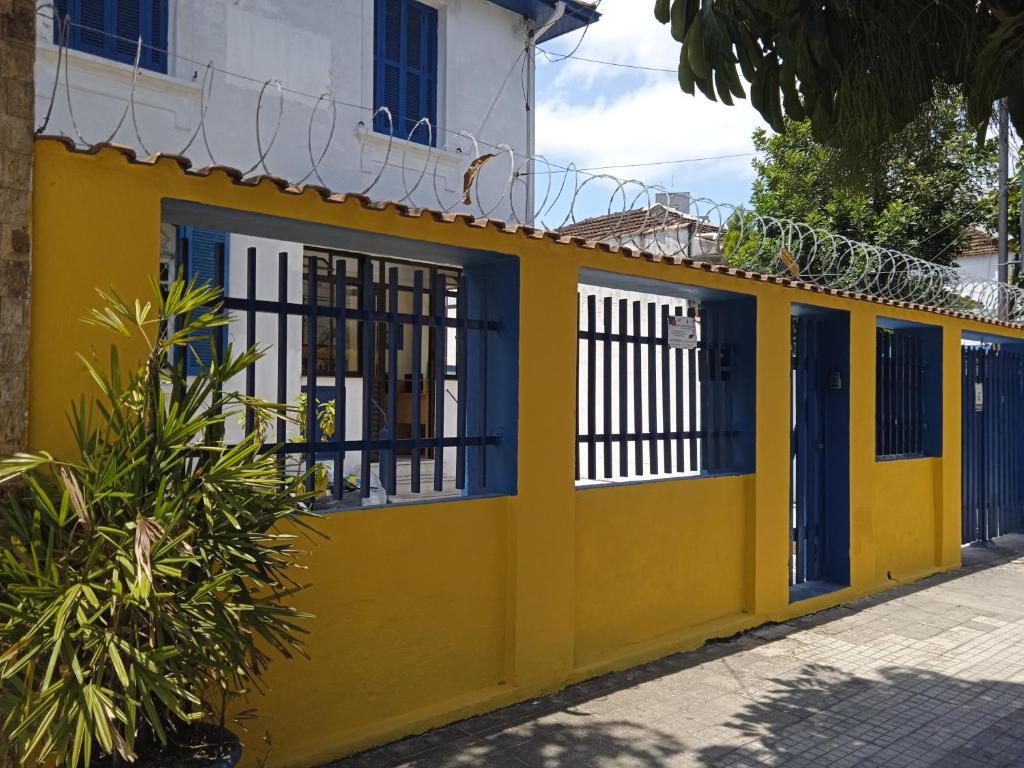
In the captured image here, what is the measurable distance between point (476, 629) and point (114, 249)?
2.58 metres

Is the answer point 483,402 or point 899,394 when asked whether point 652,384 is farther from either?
point 899,394

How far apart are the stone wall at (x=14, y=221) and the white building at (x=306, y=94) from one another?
2823 millimetres

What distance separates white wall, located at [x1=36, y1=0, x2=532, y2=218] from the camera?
7.09 meters

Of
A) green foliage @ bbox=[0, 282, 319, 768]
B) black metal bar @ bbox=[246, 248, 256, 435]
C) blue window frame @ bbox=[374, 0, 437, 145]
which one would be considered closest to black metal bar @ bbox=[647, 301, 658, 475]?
black metal bar @ bbox=[246, 248, 256, 435]

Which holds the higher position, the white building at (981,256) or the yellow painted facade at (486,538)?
the white building at (981,256)

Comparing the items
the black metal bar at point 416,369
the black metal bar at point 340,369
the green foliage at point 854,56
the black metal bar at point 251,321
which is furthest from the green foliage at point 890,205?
the black metal bar at point 251,321

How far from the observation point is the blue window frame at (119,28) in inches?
273

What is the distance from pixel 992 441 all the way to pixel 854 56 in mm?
7453

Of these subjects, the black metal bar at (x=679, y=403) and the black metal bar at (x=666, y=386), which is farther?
the black metal bar at (x=679, y=403)

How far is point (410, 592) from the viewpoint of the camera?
14.1 feet

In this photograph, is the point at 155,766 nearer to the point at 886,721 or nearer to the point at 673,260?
the point at 886,721

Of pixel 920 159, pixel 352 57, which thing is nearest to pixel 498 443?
pixel 920 159

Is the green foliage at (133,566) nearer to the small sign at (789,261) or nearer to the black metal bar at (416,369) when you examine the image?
the black metal bar at (416,369)

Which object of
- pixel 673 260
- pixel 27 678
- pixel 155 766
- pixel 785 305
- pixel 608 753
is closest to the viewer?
pixel 27 678
